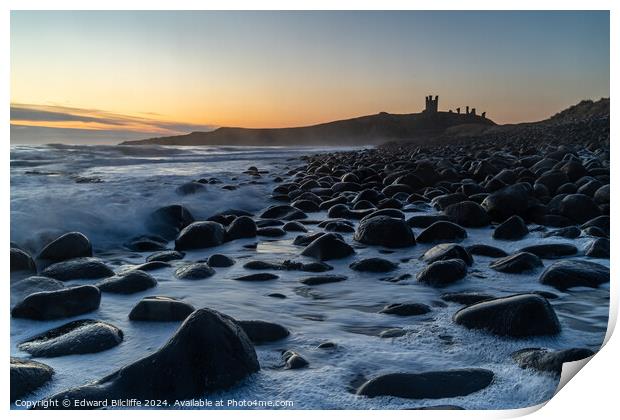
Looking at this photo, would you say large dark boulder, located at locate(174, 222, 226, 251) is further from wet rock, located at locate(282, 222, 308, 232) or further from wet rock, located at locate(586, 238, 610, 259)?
wet rock, located at locate(586, 238, 610, 259)

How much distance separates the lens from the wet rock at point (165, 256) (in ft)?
11.9

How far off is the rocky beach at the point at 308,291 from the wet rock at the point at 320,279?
→ 17 mm

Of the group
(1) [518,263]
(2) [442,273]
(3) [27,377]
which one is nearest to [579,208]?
(1) [518,263]

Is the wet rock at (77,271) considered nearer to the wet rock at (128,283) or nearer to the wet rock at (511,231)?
the wet rock at (128,283)

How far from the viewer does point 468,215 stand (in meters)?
4.43

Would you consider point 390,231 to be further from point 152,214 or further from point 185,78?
point 152,214

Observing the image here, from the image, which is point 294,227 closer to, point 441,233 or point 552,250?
point 441,233

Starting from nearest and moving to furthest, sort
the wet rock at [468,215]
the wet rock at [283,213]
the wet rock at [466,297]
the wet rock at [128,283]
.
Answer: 1. the wet rock at [466,297]
2. the wet rock at [128,283]
3. the wet rock at [468,215]
4. the wet rock at [283,213]

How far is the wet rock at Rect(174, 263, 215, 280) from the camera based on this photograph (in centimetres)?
319

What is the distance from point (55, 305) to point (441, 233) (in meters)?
2.62

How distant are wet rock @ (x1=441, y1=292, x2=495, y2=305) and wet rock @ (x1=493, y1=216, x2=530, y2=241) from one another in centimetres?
130

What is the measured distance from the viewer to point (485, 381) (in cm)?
201

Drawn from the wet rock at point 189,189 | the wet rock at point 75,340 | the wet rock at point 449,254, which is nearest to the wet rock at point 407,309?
the wet rock at point 449,254

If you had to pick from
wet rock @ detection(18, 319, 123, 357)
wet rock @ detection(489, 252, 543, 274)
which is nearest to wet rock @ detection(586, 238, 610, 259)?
wet rock @ detection(489, 252, 543, 274)
